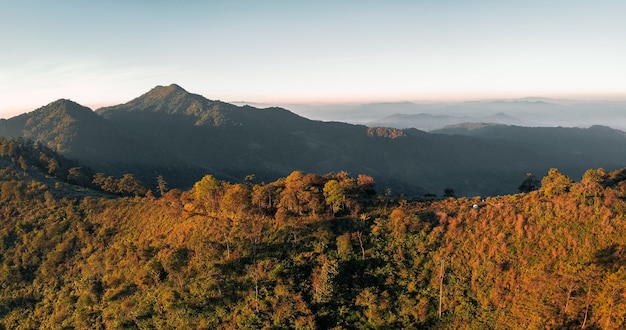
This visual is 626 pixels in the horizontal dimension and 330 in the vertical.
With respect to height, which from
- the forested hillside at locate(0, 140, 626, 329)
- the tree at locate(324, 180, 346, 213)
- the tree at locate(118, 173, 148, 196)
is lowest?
the forested hillside at locate(0, 140, 626, 329)

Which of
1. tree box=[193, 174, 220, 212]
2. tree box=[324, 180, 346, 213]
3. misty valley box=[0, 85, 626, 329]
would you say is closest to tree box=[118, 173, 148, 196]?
misty valley box=[0, 85, 626, 329]

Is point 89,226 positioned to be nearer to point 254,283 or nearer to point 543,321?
point 254,283

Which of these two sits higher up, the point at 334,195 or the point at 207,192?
the point at 207,192

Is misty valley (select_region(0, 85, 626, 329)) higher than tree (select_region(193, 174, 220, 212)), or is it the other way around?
tree (select_region(193, 174, 220, 212))

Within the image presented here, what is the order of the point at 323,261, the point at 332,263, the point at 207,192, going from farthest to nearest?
the point at 207,192 → the point at 323,261 → the point at 332,263

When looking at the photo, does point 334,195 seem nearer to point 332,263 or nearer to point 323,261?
point 323,261

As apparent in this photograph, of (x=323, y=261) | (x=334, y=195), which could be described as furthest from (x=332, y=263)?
(x=334, y=195)

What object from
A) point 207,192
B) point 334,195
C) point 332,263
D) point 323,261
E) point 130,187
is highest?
point 207,192

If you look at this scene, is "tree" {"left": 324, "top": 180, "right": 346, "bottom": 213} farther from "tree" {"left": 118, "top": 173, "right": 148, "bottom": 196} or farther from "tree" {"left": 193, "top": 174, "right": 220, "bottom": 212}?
"tree" {"left": 118, "top": 173, "right": 148, "bottom": 196}

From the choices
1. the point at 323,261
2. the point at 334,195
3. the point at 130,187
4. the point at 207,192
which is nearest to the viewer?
the point at 323,261
